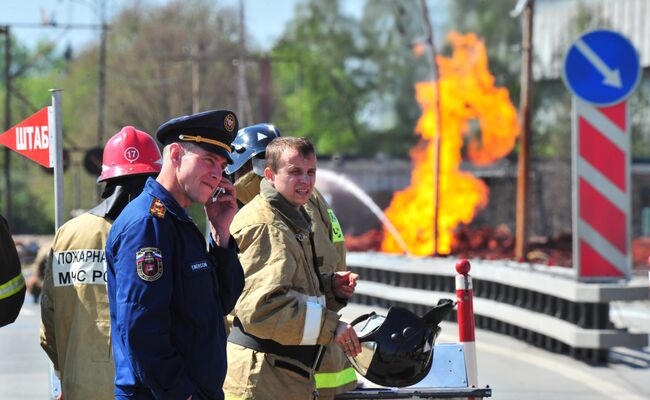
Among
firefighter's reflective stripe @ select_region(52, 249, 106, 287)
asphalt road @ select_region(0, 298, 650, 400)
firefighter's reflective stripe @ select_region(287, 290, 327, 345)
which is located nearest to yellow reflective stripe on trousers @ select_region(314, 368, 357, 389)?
firefighter's reflective stripe @ select_region(287, 290, 327, 345)

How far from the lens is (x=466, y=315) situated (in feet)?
21.2

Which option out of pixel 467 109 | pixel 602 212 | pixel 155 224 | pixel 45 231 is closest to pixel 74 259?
pixel 155 224

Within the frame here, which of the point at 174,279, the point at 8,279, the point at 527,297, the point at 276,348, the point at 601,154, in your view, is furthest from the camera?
the point at 527,297

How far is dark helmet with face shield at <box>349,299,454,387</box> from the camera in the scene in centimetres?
486

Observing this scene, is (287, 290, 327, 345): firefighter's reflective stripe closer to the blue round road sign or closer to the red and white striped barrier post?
the red and white striped barrier post

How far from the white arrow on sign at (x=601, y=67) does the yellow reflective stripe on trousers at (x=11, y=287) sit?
22.3ft

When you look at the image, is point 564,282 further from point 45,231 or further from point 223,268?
point 45,231

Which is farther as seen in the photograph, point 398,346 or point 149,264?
point 398,346

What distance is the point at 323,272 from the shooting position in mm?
5457

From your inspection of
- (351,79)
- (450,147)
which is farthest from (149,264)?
(351,79)

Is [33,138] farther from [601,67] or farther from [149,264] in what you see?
[601,67]

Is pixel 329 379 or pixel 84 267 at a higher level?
pixel 84 267

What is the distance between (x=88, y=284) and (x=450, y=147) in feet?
94.1

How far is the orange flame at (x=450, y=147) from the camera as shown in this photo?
106 ft
